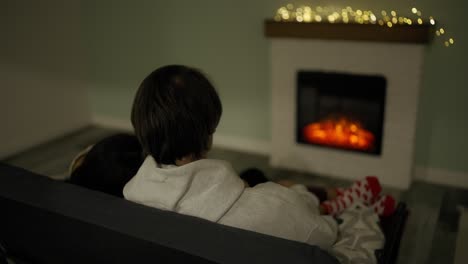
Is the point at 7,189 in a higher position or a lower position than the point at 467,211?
higher

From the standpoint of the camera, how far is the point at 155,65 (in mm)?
3564

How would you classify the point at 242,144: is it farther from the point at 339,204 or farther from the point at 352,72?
the point at 339,204

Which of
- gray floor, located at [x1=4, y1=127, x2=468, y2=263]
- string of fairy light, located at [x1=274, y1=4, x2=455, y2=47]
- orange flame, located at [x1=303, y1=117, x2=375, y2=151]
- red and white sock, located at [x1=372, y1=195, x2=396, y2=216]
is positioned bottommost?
gray floor, located at [x1=4, y1=127, x2=468, y2=263]

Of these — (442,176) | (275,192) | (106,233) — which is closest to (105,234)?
(106,233)

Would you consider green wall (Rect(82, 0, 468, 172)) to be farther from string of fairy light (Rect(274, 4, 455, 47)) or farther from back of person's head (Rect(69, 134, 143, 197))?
back of person's head (Rect(69, 134, 143, 197))

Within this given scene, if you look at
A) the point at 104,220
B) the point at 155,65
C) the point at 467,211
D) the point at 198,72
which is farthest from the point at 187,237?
the point at 155,65

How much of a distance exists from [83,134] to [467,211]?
2832 millimetres

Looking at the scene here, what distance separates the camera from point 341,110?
2.86 m

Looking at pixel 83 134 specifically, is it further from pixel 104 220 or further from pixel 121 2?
pixel 104 220

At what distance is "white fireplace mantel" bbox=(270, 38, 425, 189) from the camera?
2.59 metres

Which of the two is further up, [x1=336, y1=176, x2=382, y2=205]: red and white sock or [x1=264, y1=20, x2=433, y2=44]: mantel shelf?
[x1=264, y1=20, x2=433, y2=44]: mantel shelf

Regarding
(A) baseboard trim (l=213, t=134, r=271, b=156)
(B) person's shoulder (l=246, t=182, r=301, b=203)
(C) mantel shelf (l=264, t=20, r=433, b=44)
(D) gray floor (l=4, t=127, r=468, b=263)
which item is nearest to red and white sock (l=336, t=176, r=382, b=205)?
(D) gray floor (l=4, t=127, r=468, b=263)

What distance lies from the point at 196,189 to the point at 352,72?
1751 millimetres

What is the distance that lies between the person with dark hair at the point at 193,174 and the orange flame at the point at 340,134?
5.43 feet
